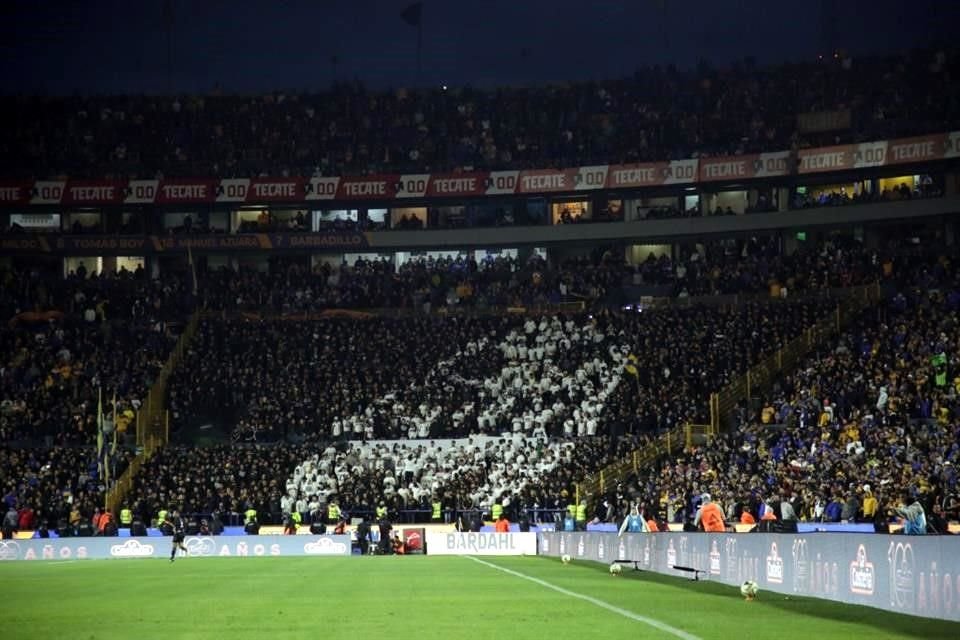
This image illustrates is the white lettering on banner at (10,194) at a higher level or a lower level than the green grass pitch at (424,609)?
higher

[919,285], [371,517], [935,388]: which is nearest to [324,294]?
[371,517]

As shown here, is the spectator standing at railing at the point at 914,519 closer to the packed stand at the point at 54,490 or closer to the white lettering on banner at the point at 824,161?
the packed stand at the point at 54,490

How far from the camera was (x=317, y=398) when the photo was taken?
214 feet

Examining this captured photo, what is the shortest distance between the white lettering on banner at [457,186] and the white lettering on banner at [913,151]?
22483mm

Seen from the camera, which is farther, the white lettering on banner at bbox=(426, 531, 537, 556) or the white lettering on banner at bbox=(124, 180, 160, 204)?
the white lettering on banner at bbox=(124, 180, 160, 204)

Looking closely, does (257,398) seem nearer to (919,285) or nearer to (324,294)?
(324,294)

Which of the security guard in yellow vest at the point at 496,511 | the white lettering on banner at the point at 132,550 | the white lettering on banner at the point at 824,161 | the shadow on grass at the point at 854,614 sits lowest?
the white lettering on banner at the point at 132,550

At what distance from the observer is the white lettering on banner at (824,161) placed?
67.7 metres

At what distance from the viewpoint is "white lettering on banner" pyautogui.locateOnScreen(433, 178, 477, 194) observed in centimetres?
7806

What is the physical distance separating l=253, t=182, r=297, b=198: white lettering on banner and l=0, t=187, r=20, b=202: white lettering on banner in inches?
505

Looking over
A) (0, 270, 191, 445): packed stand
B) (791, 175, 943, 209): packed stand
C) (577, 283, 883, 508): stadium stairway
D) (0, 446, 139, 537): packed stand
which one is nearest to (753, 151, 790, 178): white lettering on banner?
(791, 175, 943, 209): packed stand

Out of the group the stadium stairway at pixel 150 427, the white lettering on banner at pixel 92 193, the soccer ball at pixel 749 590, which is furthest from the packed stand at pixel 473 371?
the soccer ball at pixel 749 590

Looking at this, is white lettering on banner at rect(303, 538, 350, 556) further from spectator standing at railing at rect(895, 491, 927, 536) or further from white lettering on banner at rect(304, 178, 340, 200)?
white lettering on banner at rect(304, 178, 340, 200)

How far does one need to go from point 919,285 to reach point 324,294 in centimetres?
3056
